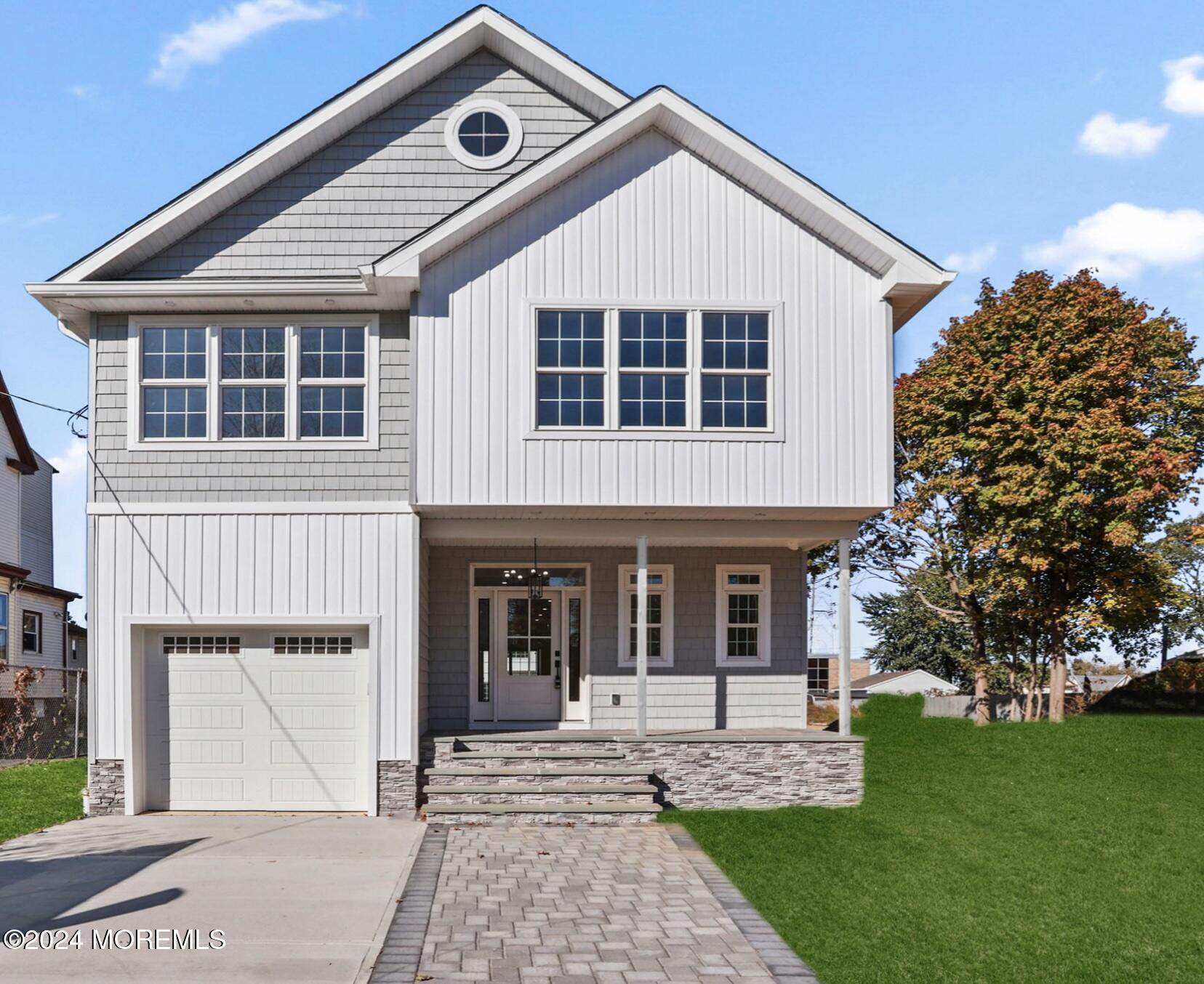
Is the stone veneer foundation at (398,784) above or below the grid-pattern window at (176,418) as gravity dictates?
below

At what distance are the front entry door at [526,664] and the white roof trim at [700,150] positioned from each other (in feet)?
17.8

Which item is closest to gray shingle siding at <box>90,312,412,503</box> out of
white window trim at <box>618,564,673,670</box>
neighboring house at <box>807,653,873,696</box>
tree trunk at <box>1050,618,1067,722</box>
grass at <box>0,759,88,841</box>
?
grass at <box>0,759,88,841</box>

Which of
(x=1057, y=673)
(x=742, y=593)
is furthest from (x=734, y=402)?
(x=1057, y=673)

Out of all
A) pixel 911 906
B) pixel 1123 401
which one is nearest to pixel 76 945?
pixel 911 906

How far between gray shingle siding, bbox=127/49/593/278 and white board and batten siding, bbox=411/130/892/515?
5.24 ft

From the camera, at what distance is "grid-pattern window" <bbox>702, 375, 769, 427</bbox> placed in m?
14.2

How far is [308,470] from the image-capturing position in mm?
14203

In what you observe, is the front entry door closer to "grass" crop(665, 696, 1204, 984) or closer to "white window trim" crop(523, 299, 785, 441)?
"grass" crop(665, 696, 1204, 984)

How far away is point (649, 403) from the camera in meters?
14.1

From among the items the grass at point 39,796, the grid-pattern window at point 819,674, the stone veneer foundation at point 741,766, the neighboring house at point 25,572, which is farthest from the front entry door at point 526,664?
the grid-pattern window at point 819,674

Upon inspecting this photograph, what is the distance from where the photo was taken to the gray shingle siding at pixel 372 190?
14.9 meters

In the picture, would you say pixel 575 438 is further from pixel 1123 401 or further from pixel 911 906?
pixel 1123 401

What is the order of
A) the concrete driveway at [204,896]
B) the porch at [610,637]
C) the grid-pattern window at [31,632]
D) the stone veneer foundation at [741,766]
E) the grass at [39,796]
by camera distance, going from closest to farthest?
the concrete driveway at [204,896]
the grass at [39,796]
the stone veneer foundation at [741,766]
the porch at [610,637]
the grid-pattern window at [31,632]

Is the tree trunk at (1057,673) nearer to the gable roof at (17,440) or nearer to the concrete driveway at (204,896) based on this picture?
the concrete driveway at (204,896)
